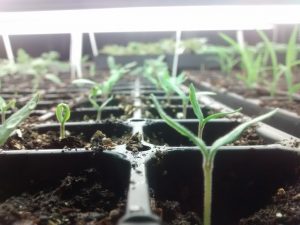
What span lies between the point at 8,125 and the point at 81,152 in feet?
0.48

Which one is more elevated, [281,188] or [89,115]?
[89,115]

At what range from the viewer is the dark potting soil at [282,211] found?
54cm

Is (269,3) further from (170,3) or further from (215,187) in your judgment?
(215,187)

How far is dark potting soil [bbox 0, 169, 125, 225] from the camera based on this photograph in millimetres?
514

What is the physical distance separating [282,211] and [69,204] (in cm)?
35

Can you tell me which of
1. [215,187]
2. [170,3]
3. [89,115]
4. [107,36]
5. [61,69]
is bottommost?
[215,187]

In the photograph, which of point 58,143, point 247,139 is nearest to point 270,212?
point 247,139

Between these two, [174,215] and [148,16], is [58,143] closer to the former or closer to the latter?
[174,215]

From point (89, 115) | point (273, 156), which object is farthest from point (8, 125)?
point (89, 115)

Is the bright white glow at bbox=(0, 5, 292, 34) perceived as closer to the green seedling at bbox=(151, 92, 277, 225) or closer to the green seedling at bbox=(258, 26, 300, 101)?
the green seedling at bbox=(258, 26, 300, 101)

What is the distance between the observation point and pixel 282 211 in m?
0.57

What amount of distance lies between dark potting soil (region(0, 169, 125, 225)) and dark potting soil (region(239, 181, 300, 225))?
23 cm

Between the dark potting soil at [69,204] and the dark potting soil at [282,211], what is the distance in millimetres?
226

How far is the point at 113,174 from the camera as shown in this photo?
0.65 metres
